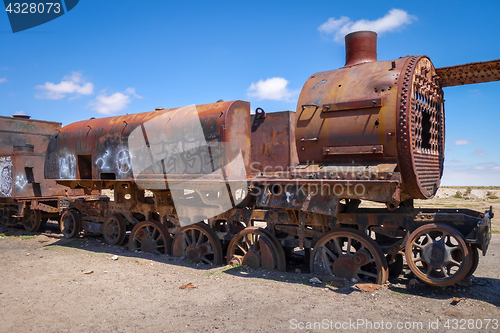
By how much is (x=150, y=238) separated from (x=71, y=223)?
3.77 metres

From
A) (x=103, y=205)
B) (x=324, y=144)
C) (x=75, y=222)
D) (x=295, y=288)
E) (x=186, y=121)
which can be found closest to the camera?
(x=295, y=288)

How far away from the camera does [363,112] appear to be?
6277 mm

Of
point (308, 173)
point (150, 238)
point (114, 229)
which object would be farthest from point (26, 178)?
point (308, 173)

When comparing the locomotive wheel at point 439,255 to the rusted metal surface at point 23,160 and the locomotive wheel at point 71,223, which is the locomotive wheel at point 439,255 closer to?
the locomotive wheel at point 71,223

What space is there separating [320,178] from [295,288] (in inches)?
73.9

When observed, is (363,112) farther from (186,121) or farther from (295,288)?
(186,121)

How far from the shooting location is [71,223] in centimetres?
1181

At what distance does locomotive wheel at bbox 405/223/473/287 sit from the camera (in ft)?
18.3

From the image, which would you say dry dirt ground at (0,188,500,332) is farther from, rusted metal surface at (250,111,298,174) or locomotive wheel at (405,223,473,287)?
rusted metal surface at (250,111,298,174)

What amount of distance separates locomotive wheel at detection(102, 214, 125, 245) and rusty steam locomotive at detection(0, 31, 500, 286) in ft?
0.12

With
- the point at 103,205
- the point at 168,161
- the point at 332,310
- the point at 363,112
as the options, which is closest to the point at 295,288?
the point at 332,310

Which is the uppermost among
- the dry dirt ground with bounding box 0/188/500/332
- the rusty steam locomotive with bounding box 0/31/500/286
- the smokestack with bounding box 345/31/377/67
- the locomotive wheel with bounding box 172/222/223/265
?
the smokestack with bounding box 345/31/377/67

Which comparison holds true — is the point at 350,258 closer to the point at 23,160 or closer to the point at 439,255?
the point at 439,255

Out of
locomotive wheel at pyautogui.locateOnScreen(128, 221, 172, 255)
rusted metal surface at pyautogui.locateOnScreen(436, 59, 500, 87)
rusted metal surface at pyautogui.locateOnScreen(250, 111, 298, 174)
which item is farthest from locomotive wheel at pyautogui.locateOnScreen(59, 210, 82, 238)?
rusted metal surface at pyautogui.locateOnScreen(436, 59, 500, 87)
